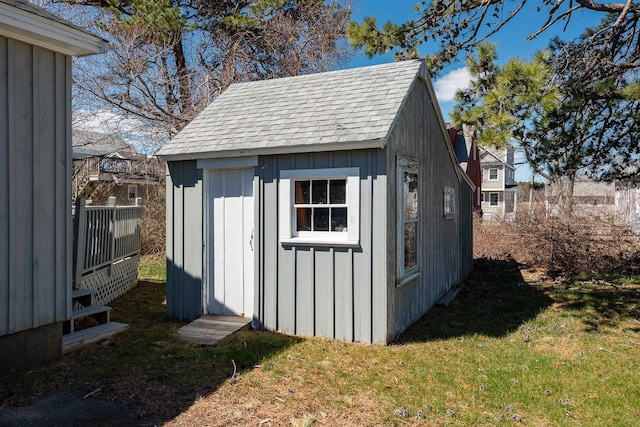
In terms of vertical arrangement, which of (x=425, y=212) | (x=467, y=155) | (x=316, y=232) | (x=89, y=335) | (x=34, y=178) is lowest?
(x=89, y=335)

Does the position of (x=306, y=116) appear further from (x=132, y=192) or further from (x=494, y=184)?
(x=494, y=184)

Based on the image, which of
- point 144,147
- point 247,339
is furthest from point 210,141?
point 144,147

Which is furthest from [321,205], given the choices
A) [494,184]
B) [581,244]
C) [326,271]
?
[494,184]

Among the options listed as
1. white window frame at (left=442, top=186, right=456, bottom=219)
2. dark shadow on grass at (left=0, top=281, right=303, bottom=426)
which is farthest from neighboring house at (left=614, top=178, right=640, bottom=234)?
dark shadow on grass at (left=0, top=281, right=303, bottom=426)

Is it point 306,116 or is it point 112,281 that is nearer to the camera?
point 306,116

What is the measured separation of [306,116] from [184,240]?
2.75m

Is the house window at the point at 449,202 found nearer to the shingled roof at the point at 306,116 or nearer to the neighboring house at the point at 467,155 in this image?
the shingled roof at the point at 306,116

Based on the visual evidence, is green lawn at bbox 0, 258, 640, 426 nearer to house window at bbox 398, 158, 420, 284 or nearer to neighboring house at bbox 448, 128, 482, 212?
house window at bbox 398, 158, 420, 284

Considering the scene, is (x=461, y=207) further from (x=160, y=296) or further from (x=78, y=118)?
(x=78, y=118)

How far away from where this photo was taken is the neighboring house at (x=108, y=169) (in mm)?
17359

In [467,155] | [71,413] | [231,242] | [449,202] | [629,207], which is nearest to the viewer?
[71,413]

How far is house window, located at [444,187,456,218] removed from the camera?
9.48 m

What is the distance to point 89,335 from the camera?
5836mm

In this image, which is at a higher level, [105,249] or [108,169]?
[108,169]
